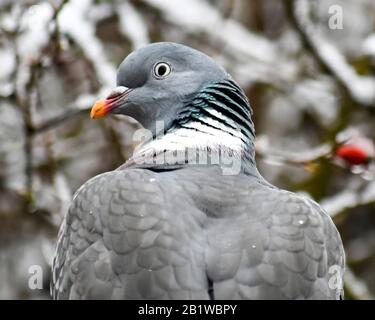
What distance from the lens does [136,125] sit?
6402 mm

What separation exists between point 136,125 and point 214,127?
4.95ft

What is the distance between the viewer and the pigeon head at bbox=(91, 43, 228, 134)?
5148 mm

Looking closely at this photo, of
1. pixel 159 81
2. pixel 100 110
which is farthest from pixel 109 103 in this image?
pixel 159 81

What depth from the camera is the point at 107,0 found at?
830 cm

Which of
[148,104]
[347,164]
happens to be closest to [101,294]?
[148,104]

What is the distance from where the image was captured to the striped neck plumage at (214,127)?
16.0 ft

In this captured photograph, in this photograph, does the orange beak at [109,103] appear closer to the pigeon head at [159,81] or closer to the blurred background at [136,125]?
the pigeon head at [159,81]

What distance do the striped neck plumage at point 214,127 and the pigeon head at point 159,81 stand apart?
0.21ft

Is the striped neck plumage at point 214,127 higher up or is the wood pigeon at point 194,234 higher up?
the striped neck plumage at point 214,127

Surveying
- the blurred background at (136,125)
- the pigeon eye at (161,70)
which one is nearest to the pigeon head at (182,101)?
the pigeon eye at (161,70)

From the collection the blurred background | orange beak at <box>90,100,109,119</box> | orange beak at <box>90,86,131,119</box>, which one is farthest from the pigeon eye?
the blurred background

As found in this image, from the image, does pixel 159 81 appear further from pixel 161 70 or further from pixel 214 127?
pixel 214 127

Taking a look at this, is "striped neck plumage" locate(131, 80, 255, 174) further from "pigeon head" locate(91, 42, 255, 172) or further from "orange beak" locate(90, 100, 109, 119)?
"orange beak" locate(90, 100, 109, 119)

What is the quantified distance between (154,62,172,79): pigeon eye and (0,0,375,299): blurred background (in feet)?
3.27
